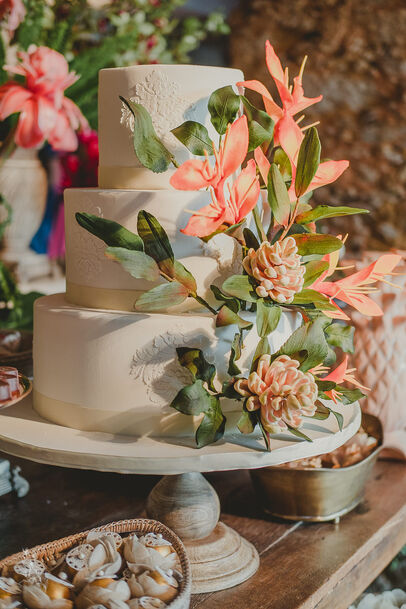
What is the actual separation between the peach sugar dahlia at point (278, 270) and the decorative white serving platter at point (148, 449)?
0.64ft

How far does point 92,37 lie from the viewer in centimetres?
198

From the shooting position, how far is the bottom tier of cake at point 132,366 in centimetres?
92

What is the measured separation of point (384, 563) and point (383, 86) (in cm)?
194

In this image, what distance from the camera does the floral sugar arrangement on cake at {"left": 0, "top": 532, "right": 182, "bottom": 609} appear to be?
715mm

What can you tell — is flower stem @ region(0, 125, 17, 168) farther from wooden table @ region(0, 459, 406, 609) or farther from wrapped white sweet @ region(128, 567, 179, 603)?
wrapped white sweet @ region(128, 567, 179, 603)

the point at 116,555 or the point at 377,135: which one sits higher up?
the point at 377,135

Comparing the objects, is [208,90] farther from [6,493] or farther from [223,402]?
[6,493]

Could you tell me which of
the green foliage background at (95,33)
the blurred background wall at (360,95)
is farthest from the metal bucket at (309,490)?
the blurred background wall at (360,95)

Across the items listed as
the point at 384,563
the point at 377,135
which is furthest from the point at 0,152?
the point at 377,135

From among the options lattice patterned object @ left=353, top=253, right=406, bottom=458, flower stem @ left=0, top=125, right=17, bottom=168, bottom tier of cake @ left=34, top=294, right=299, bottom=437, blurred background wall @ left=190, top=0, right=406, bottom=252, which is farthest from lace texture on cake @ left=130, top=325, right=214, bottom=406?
blurred background wall @ left=190, top=0, right=406, bottom=252

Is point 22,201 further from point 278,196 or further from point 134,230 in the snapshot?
point 278,196

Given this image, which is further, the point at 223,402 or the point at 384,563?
the point at 384,563

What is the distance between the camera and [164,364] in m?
0.92

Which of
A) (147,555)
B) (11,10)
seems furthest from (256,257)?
(11,10)
